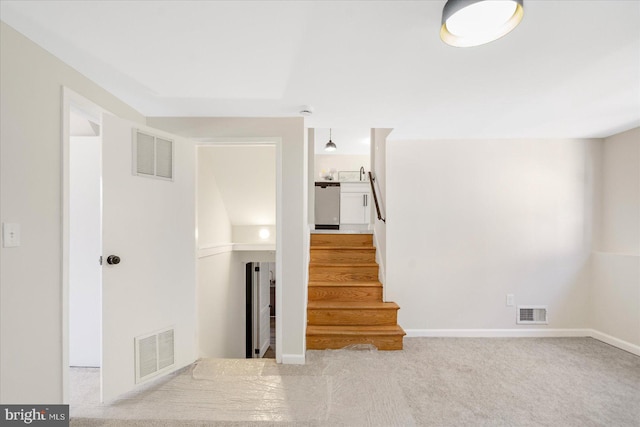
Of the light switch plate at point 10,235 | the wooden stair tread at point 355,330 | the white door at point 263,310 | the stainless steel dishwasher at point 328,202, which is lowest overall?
the white door at point 263,310

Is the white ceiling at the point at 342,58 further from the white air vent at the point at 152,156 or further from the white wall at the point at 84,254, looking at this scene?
the white wall at the point at 84,254

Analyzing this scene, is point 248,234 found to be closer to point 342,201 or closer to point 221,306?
point 221,306

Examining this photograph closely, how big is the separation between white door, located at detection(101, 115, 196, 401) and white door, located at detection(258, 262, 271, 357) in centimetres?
279

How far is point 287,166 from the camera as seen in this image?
288 cm

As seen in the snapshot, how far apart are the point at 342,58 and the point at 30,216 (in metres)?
1.89

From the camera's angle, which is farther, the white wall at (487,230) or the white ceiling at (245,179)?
the white ceiling at (245,179)

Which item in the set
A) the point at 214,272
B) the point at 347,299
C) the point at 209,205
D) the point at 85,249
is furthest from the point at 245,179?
the point at 347,299

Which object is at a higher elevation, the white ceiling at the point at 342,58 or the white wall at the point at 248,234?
the white ceiling at the point at 342,58

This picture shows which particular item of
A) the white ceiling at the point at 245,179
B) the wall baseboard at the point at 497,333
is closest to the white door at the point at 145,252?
the white ceiling at the point at 245,179

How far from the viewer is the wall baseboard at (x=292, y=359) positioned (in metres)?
2.85

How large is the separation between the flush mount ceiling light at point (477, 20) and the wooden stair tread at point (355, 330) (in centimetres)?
259

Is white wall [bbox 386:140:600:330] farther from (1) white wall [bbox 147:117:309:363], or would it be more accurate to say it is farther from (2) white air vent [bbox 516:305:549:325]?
(1) white wall [bbox 147:117:309:363]

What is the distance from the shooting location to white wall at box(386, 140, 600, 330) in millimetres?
3615

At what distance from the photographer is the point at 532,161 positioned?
3.64 meters
